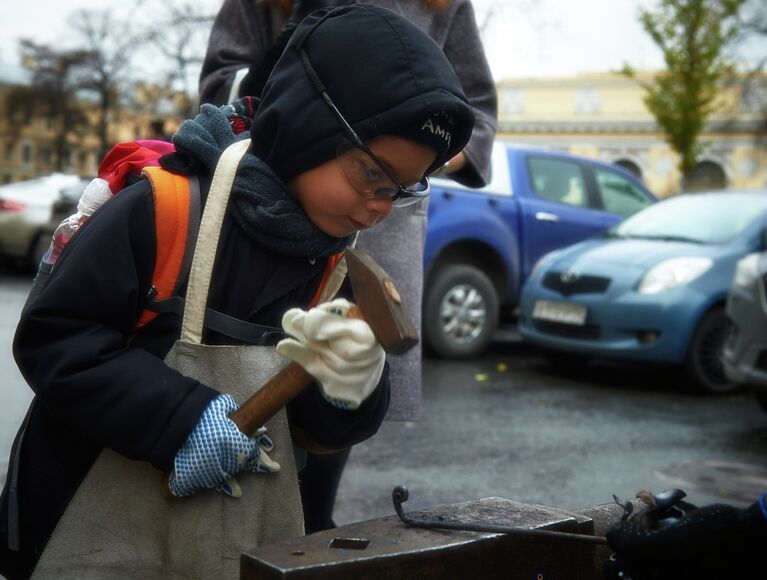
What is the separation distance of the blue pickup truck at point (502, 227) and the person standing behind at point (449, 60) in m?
5.52

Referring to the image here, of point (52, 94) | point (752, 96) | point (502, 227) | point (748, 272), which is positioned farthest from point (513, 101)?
point (748, 272)

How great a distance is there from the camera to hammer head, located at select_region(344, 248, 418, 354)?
138cm


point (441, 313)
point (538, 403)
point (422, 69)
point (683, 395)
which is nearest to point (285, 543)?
point (422, 69)

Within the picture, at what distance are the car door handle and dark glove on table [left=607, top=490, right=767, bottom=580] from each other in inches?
309

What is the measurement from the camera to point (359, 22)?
1.73 m

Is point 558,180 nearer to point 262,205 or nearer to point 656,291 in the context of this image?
point 656,291

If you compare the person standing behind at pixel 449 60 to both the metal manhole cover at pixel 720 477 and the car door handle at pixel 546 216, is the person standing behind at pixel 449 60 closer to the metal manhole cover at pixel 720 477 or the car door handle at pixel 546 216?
the metal manhole cover at pixel 720 477

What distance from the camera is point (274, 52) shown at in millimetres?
2232

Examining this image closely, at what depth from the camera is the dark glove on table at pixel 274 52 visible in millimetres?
2230

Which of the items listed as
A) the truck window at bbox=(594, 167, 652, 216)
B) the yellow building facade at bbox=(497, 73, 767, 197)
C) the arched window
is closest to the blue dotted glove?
the truck window at bbox=(594, 167, 652, 216)

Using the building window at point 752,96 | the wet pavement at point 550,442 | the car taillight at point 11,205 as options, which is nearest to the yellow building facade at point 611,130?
the building window at point 752,96

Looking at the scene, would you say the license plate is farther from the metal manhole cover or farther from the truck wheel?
the metal manhole cover

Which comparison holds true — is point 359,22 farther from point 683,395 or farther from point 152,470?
point 683,395

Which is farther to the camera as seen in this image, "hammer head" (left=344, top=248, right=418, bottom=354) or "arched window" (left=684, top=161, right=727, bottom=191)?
Answer: "arched window" (left=684, top=161, right=727, bottom=191)
